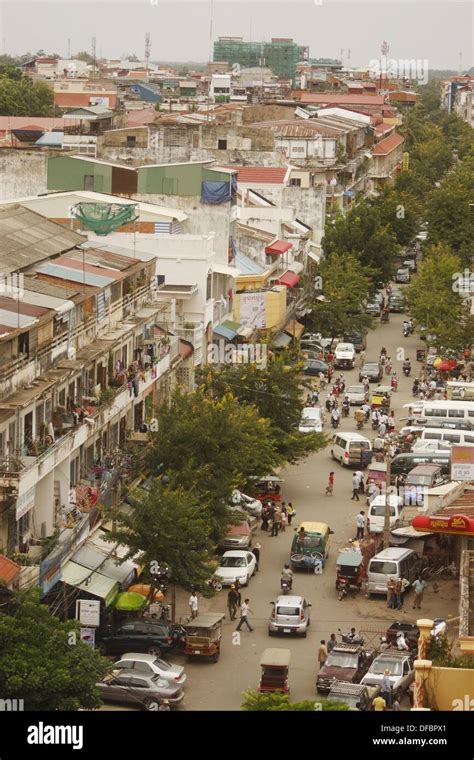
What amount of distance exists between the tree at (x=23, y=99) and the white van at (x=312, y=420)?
81.8 meters

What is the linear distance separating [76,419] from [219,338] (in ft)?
69.8

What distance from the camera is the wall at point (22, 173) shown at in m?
61.3

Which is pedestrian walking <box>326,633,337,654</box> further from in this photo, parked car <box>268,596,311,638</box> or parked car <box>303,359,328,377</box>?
parked car <box>303,359,328,377</box>

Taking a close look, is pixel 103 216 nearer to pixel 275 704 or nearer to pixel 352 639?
pixel 352 639

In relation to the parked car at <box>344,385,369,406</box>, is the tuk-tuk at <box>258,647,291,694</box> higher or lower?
higher

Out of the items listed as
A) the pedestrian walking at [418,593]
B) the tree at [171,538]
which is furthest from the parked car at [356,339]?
the tree at [171,538]

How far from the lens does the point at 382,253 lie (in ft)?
278

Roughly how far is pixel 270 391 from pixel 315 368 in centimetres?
1733

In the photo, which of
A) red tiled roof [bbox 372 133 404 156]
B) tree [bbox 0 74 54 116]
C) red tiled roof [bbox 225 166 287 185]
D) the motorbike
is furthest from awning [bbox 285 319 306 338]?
tree [bbox 0 74 54 116]

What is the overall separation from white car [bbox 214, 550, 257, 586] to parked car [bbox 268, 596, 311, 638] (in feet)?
8.98

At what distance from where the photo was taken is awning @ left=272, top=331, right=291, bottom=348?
217ft

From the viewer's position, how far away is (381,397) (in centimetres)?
6178

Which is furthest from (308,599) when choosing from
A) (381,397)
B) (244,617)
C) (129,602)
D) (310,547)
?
(381,397)
